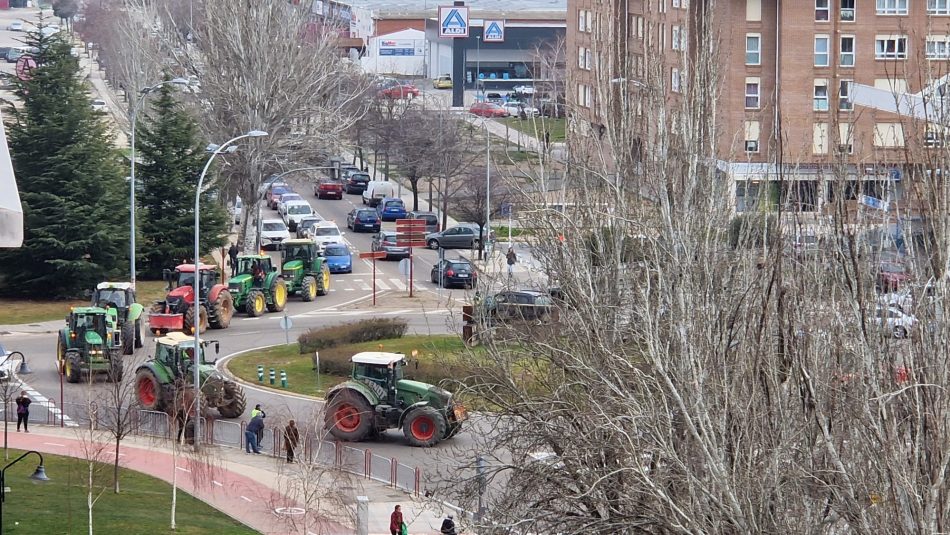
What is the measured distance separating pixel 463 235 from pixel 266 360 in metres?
23.4

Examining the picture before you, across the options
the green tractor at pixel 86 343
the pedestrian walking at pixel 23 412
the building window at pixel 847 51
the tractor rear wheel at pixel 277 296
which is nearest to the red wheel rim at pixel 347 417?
the pedestrian walking at pixel 23 412

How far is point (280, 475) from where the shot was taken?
101ft

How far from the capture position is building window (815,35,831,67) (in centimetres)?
6506

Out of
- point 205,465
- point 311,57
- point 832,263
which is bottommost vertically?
point 205,465

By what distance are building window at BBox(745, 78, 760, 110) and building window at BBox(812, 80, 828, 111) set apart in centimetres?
239

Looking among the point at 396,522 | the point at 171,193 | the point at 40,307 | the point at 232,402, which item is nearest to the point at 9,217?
the point at 396,522

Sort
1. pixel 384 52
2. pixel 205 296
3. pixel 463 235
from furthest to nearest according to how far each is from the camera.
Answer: pixel 384 52 → pixel 463 235 → pixel 205 296

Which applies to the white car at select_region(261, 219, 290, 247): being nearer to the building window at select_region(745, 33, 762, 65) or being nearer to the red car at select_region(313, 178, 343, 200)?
the red car at select_region(313, 178, 343, 200)

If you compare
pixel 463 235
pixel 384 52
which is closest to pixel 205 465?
pixel 463 235

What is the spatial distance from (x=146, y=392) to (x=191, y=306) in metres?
9.38

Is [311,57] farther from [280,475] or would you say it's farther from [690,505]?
[690,505]

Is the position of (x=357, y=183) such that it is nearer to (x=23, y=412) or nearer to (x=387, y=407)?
(x=23, y=412)

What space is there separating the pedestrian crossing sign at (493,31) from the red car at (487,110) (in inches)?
833

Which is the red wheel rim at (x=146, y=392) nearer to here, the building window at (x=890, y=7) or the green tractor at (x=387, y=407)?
the green tractor at (x=387, y=407)
